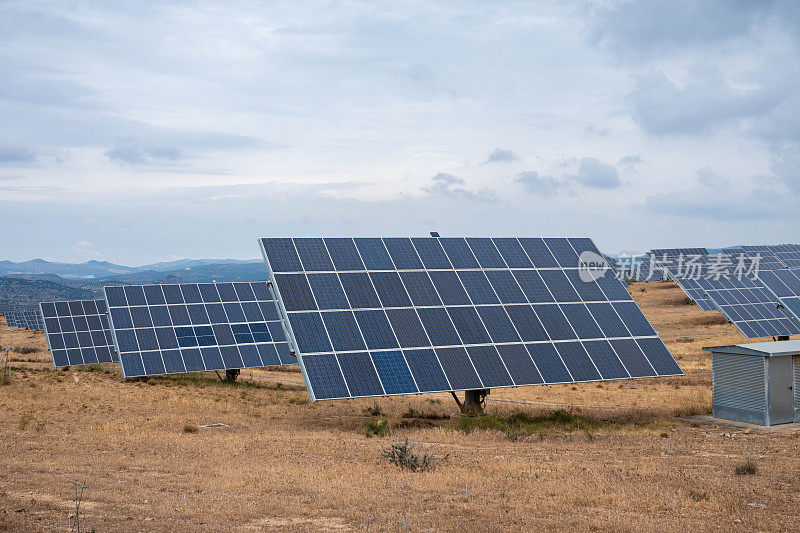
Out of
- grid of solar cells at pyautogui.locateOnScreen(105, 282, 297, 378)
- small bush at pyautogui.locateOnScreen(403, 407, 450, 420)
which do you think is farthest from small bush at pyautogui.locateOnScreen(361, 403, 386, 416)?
grid of solar cells at pyautogui.locateOnScreen(105, 282, 297, 378)

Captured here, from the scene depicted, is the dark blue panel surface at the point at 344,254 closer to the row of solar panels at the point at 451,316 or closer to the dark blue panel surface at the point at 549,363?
the row of solar panels at the point at 451,316

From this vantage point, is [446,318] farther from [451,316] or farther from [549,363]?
[549,363]

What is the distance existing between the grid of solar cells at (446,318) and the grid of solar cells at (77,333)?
90.0ft

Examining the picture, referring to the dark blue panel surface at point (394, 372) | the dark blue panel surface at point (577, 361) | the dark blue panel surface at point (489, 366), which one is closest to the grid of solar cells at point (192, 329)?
the dark blue panel surface at point (394, 372)

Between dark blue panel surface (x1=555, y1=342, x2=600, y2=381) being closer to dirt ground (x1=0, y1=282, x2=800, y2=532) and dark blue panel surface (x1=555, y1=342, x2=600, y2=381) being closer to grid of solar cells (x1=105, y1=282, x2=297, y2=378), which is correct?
dirt ground (x1=0, y1=282, x2=800, y2=532)

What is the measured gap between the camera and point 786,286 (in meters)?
48.2

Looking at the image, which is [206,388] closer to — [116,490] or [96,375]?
[96,375]

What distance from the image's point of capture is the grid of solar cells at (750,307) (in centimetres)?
4284

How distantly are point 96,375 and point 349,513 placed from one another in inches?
1461

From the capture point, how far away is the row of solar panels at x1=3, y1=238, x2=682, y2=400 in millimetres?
22984

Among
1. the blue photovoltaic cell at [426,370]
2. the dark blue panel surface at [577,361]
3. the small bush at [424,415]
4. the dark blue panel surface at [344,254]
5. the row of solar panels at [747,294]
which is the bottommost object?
the row of solar panels at [747,294]

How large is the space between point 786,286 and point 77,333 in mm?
49021

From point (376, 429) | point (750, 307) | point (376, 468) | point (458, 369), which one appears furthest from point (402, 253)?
point (750, 307)

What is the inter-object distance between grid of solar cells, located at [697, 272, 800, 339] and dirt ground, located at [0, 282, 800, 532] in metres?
12.4
